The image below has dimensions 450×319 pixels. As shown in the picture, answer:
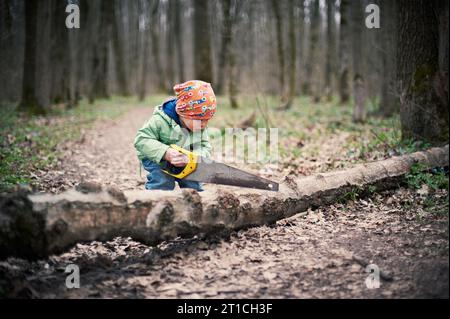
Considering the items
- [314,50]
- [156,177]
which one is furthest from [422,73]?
[314,50]

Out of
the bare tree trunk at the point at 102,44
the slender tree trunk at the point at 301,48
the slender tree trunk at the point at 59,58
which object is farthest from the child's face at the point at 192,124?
→ the slender tree trunk at the point at 301,48

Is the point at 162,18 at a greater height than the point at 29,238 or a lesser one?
greater

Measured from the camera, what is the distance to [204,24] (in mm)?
20719

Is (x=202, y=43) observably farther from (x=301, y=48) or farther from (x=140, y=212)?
(x=140, y=212)

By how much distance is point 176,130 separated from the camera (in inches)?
174

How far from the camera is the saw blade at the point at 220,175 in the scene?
13.6 feet

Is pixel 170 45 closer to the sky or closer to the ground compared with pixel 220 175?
closer to the sky

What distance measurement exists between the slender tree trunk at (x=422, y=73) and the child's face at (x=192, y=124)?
3.51 m

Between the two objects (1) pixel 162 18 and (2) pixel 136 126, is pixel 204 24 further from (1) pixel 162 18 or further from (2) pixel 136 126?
(1) pixel 162 18

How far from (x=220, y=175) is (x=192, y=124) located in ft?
2.14

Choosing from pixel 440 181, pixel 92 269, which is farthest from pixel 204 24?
pixel 92 269

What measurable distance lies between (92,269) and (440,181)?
164 inches

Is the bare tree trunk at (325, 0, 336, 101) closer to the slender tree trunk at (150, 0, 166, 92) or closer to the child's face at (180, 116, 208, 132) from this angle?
the slender tree trunk at (150, 0, 166, 92)

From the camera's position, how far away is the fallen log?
3086 mm
